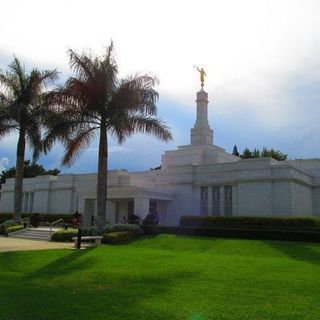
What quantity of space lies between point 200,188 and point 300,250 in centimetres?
1553

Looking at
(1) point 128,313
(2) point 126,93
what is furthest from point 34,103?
(1) point 128,313

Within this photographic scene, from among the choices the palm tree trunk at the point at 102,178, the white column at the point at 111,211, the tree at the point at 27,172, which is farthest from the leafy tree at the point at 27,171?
the palm tree trunk at the point at 102,178

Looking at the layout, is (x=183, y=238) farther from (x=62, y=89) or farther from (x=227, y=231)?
(x=62, y=89)

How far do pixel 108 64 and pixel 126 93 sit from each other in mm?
1980

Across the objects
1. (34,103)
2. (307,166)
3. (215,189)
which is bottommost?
(215,189)

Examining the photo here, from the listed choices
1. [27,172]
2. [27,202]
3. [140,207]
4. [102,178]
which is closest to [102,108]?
[102,178]

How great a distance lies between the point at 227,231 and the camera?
23.6 m

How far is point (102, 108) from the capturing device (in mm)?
24094

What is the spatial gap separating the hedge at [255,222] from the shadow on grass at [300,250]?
2.61 metres

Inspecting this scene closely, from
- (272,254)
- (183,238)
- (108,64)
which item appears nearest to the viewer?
(272,254)

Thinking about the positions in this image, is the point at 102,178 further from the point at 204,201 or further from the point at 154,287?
the point at 154,287

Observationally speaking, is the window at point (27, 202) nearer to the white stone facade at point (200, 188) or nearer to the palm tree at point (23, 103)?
the white stone facade at point (200, 188)

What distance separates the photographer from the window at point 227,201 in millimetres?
31578

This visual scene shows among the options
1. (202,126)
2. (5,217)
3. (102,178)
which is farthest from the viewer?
(5,217)
